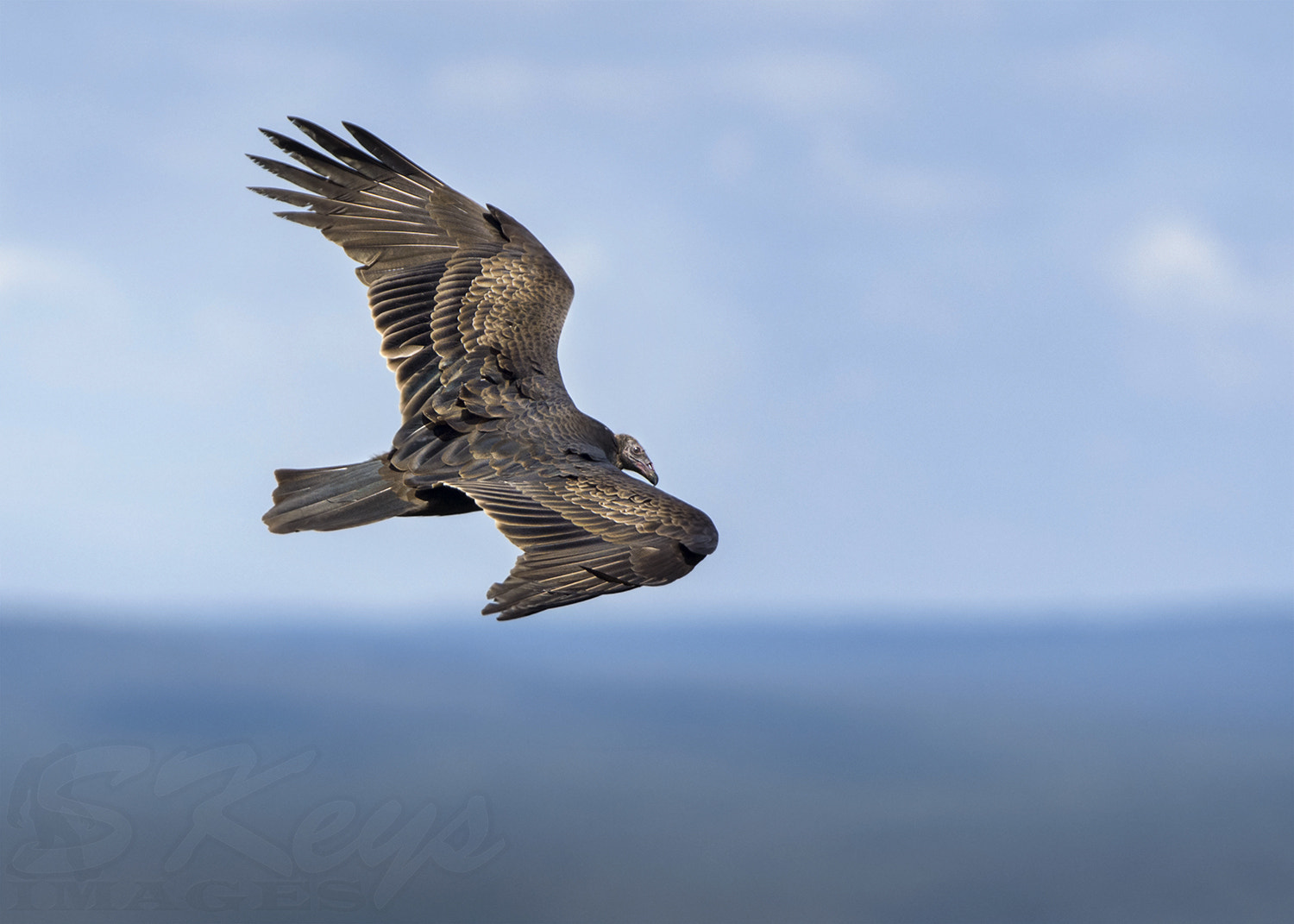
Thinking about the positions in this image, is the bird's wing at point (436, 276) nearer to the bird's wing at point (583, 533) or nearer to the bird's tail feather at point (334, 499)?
the bird's tail feather at point (334, 499)

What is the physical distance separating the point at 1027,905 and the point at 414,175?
666 ft

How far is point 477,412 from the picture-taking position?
1022 cm

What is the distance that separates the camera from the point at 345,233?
11930 mm

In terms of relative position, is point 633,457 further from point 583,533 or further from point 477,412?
point 583,533

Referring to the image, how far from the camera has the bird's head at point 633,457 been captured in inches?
441

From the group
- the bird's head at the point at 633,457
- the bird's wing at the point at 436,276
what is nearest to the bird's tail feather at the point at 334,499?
the bird's wing at the point at 436,276

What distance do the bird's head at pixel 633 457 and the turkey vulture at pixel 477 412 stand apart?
13mm

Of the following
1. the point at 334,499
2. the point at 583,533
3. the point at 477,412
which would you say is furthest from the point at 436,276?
the point at 583,533

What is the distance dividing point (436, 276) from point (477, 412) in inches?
81.4

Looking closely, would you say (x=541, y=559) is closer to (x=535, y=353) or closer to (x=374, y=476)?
(x=374, y=476)

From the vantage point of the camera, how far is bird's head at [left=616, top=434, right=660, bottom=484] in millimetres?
11203

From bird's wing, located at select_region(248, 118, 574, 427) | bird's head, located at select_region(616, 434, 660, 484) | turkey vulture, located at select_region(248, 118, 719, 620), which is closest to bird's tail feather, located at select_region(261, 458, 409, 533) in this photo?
turkey vulture, located at select_region(248, 118, 719, 620)

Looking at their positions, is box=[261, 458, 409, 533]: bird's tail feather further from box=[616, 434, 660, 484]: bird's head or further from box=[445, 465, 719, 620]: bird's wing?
box=[616, 434, 660, 484]: bird's head

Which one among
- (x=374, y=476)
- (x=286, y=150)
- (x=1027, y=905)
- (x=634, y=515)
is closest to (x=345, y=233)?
(x=286, y=150)
